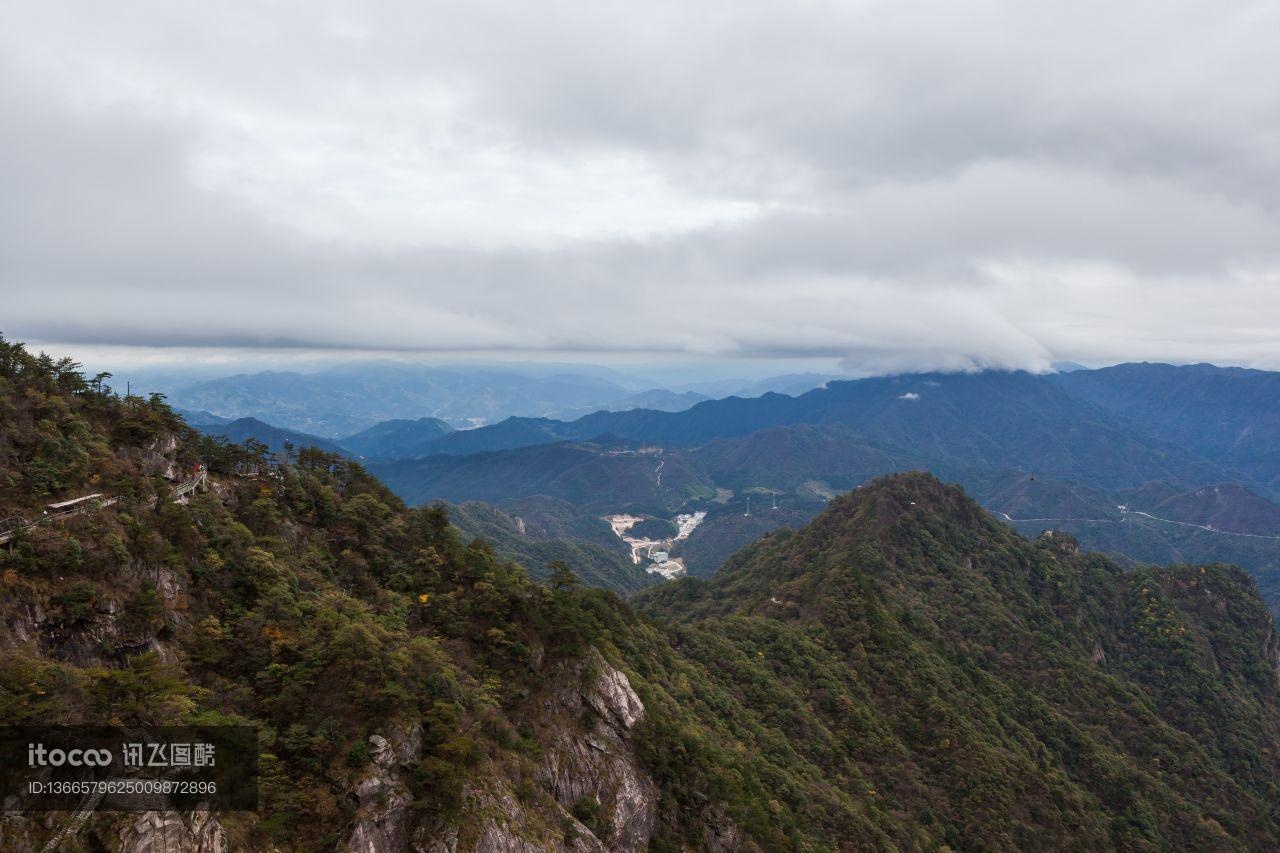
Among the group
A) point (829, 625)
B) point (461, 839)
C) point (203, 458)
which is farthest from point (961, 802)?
point (203, 458)

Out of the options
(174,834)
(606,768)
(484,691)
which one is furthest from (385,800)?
(606,768)

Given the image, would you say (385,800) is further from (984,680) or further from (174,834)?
(984,680)

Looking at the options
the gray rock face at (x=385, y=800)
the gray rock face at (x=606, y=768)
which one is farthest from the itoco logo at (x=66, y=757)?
the gray rock face at (x=606, y=768)

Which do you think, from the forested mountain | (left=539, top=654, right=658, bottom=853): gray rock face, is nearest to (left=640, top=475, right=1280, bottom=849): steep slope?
the forested mountain

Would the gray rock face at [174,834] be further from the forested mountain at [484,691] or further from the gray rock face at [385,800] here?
the gray rock face at [385,800]

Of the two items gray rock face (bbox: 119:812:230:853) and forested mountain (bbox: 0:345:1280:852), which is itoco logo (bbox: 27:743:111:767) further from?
gray rock face (bbox: 119:812:230:853)
